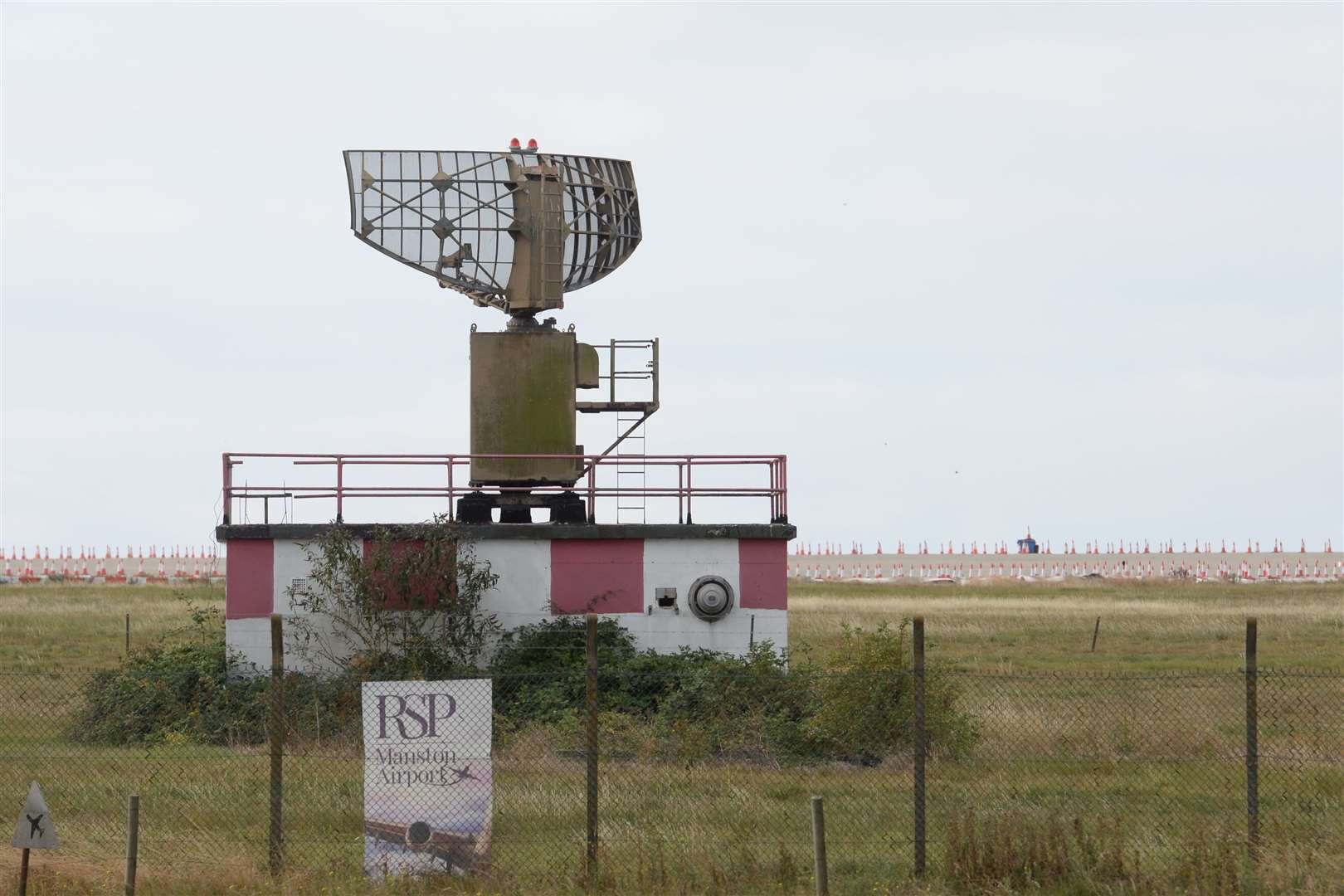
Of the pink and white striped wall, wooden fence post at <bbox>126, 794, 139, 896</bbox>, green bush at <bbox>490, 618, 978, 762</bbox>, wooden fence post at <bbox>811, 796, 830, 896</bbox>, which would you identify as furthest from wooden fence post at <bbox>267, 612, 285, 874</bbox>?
the pink and white striped wall

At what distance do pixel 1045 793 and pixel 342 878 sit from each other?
7436 millimetres

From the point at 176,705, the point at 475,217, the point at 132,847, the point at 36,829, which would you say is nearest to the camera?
the point at 36,829

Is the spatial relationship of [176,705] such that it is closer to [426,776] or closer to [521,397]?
[521,397]

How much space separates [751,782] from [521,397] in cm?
898

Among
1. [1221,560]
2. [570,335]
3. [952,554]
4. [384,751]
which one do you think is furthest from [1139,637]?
[952,554]

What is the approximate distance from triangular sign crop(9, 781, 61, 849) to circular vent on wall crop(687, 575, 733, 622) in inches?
504

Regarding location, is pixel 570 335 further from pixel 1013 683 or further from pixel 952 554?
pixel 952 554

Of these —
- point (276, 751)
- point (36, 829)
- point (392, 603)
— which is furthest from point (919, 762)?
point (392, 603)

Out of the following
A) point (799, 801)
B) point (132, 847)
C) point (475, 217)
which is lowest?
point (799, 801)

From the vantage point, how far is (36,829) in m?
12.6

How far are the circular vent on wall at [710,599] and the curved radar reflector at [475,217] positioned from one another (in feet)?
16.0

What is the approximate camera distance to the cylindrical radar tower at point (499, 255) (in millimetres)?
25719

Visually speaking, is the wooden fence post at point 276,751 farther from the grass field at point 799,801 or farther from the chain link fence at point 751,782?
the grass field at point 799,801

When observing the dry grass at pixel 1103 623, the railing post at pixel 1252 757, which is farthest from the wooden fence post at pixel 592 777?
the dry grass at pixel 1103 623
